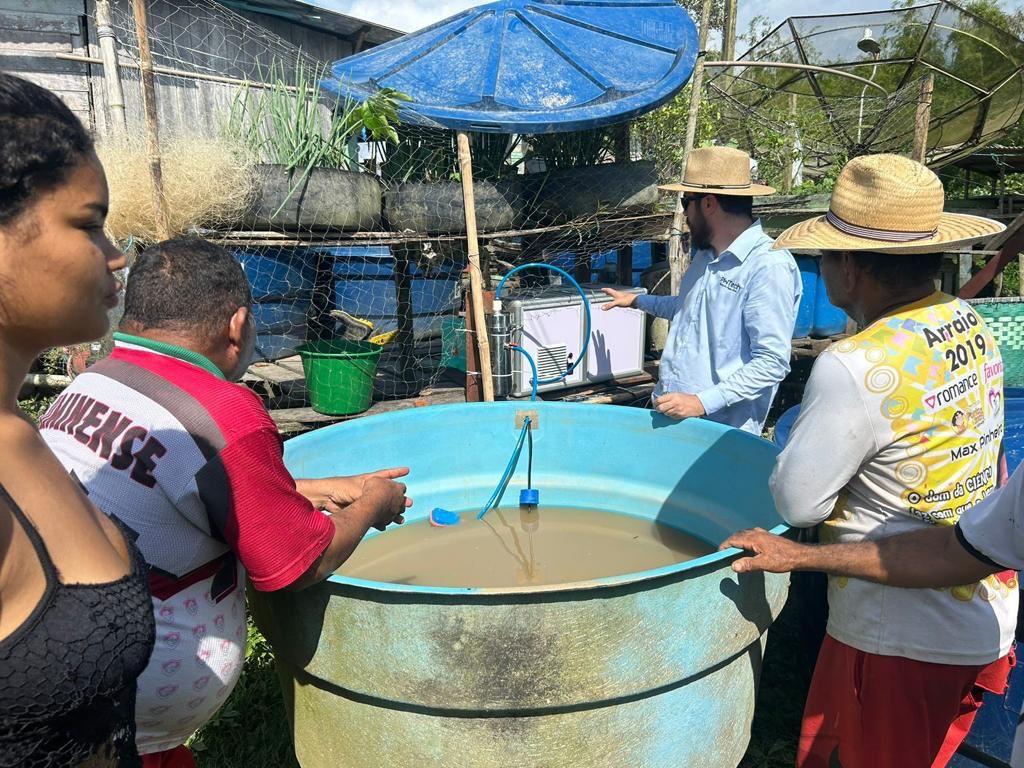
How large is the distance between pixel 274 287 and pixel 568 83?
221cm

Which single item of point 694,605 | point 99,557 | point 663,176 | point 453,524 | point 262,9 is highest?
point 262,9

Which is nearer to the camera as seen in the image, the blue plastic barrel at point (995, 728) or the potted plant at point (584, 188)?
the blue plastic barrel at point (995, 728)

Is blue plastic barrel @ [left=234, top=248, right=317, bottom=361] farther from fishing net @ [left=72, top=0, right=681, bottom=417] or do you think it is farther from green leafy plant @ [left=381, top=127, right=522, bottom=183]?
green leafy plant @ [left=381, top=127, right=522, bottom=183]

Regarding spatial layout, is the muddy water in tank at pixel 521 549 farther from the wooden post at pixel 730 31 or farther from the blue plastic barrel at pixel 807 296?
the wooden post at pixel 730 31

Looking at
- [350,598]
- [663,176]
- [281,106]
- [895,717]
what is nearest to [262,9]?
[281,106]

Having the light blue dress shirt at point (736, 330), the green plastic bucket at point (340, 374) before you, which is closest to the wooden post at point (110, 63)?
the green plastic bucket at point (340, 374)

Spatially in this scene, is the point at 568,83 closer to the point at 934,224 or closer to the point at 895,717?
the point at 934,224

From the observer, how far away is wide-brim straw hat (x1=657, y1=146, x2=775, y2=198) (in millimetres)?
3061

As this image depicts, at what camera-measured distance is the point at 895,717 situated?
165 cm

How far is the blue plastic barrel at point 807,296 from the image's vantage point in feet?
19.0

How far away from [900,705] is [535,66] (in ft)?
13.9

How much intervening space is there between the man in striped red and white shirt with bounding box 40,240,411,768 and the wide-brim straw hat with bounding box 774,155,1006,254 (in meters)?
1.25

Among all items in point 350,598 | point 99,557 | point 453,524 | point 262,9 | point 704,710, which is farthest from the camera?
point 262,9

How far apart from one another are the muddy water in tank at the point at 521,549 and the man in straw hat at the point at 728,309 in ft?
1.70
